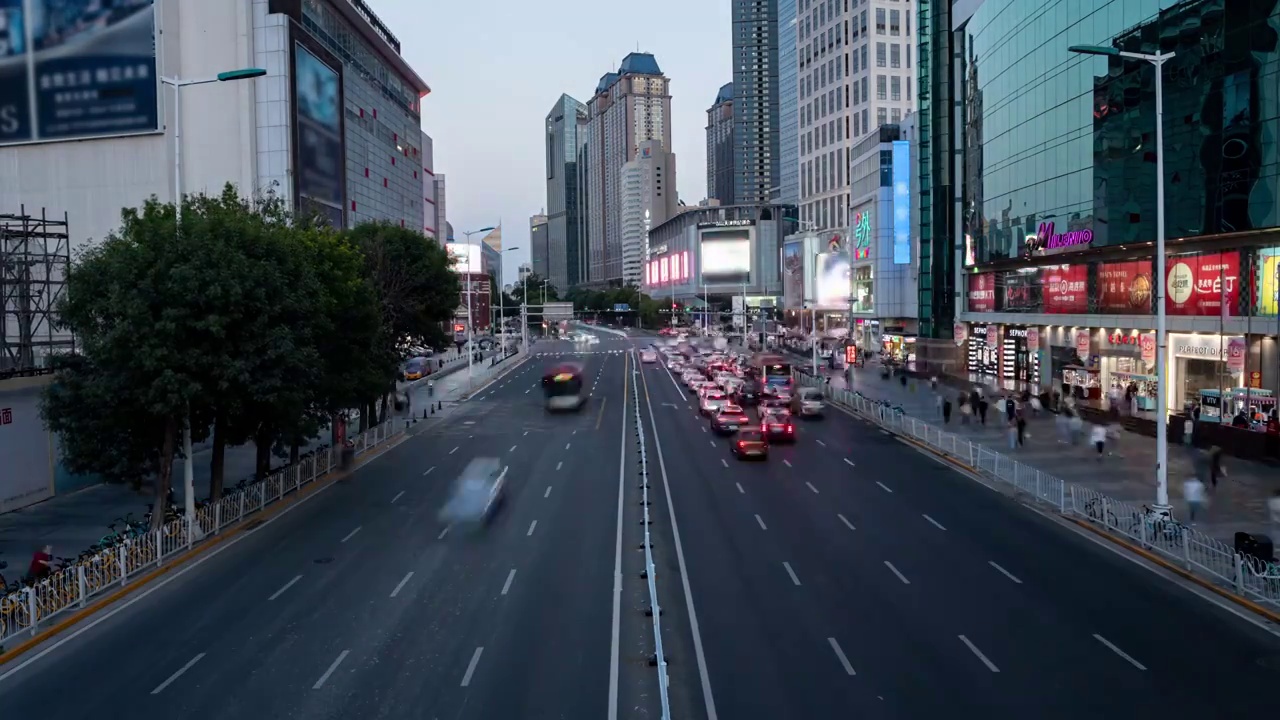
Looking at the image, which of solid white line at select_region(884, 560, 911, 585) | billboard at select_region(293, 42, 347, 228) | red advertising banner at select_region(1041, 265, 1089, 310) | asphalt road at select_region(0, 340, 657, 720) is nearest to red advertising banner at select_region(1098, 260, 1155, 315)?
red advertising banner at select_region(1041, 265, 1089, 310)

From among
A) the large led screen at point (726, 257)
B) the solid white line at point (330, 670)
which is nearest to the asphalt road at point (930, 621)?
the solid white line at point (330, 670)

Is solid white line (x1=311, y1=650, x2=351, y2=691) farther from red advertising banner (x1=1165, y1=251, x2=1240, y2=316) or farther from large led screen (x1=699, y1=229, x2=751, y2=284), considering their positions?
large led screen (x1=699, y1=229, x2=751, y2=284)

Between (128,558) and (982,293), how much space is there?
5600 centimetres

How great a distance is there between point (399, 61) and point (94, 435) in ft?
290

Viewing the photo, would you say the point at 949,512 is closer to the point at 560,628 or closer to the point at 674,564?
the point at 674,564

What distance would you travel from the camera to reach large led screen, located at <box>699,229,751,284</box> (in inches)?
6924

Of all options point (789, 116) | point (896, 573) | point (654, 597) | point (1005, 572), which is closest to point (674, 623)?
point (654, 597)

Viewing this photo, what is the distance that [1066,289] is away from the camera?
5191 centimetres

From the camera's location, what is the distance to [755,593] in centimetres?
1867

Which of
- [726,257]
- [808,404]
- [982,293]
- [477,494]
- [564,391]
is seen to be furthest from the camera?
[726,257]

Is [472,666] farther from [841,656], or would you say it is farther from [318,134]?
[318,134]

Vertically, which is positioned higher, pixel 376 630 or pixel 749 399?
pixel 749 399

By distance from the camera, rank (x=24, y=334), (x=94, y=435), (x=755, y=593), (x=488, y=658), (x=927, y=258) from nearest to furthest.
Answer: (x=488, y=658) → (x=755, y=593) → (x=94, y=435) → (x=24, y=334) → (x=927, y=258)

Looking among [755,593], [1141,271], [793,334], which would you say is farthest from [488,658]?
[793,334]
